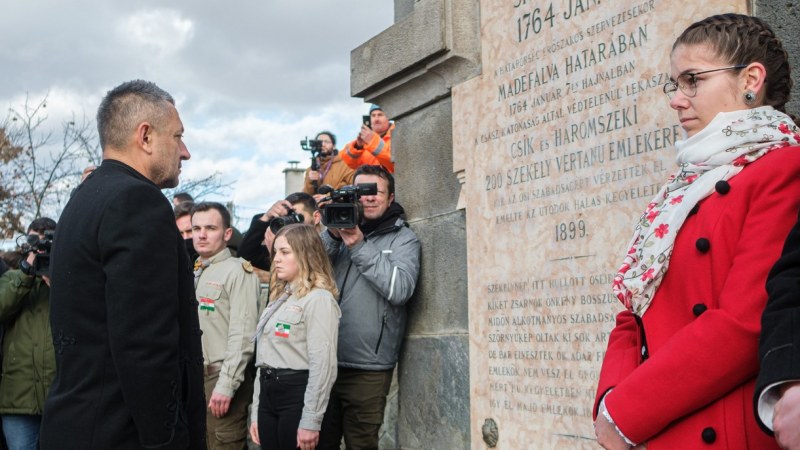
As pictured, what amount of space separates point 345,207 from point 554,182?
139 centimetres

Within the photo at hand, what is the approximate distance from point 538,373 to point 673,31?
149 cm

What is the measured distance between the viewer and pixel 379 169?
5363mm

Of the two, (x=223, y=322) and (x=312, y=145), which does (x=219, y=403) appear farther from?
(x=312, y=145)

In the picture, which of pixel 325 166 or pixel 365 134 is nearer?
pixel 365 134

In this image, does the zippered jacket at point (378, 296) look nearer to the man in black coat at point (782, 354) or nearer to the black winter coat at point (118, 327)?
the black winter coat at point (118, 327)

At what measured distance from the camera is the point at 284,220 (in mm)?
5723

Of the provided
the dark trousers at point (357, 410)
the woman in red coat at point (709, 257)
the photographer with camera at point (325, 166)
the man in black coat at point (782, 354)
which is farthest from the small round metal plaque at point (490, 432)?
the photographer with camera at point (325, 166)

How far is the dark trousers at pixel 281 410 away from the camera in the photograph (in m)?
4.81

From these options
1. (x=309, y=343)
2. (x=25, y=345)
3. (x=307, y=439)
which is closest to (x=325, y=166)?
(x=25, y=345)

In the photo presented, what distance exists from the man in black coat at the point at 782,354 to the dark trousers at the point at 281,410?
337 centimetres

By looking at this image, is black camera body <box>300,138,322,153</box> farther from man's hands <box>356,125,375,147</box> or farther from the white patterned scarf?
the white patterned scarf

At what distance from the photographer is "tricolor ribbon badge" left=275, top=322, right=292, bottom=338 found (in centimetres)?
495

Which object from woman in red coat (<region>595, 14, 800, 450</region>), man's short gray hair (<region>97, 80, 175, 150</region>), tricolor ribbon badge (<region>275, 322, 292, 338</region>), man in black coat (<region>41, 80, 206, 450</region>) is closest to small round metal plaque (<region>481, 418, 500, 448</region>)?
tricolor ribbon badge (<region>275, 322, 292, 338</region>)

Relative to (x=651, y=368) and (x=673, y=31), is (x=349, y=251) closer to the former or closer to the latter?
(x=673, y=31)
